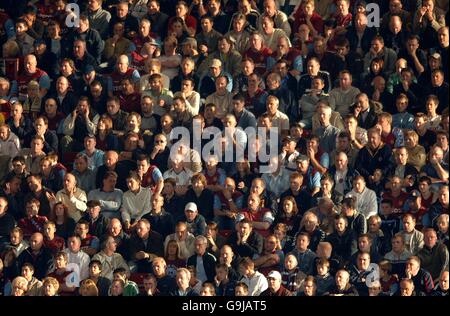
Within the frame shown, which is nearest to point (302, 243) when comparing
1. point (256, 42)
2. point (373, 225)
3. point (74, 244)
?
point (373, 225)

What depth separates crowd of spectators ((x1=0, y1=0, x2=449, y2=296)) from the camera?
74.6 ft

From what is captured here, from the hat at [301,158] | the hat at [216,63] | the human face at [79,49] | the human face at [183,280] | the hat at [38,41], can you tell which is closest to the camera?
the human face at [183,280]

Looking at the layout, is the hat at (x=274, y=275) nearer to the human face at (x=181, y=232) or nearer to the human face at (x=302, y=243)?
the human face at (x=302, y=243)

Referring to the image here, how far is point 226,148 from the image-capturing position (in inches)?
921

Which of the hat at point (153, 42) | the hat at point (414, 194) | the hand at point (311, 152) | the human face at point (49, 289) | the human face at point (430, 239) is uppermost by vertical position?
the hat at point (153, 42)

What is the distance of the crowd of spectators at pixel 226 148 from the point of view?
22734mm

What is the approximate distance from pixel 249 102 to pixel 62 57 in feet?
8.32

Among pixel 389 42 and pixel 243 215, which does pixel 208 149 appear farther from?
pixel 389 42

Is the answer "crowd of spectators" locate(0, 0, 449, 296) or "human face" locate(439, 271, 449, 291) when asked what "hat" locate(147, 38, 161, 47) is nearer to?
"crowd of spectators" locate(0, 0, 449, 296)

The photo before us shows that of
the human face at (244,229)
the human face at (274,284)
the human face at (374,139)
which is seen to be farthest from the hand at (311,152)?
the human face at (274,284)

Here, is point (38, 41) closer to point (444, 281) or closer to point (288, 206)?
point (288, 206)
